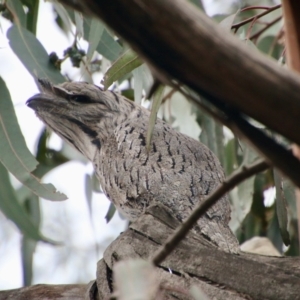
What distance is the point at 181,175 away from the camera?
8.59ft

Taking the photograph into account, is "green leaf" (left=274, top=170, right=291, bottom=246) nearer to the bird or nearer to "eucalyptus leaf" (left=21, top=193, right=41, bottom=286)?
the bird

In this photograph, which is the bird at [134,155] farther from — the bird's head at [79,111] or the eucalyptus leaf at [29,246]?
the eucalyptus leaf at [29,246]

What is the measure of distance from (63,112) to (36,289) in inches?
53.3

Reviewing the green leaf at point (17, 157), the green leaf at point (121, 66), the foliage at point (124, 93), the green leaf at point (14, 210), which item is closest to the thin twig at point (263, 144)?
the foliage at point (124, 93)

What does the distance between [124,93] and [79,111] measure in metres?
0.85

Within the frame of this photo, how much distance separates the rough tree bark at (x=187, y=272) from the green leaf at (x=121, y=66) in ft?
1.48

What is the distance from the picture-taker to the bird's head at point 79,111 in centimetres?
333

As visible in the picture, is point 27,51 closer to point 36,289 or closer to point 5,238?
point 36,289

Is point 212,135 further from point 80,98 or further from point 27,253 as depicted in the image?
point 27,253

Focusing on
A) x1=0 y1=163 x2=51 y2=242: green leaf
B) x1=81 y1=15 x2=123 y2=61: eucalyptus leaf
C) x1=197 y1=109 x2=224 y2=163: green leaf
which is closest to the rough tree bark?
x1=0 y1=163 x2=51 y2=242: green leaf

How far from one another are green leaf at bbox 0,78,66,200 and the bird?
1.31ft

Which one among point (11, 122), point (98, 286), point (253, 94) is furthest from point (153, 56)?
point (11, 122)

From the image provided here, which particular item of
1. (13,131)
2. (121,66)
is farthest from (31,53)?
(121,66)

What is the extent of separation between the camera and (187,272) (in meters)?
1.68
